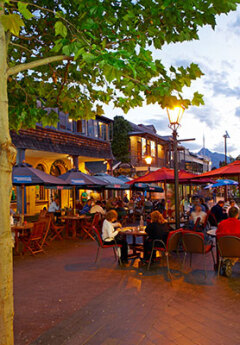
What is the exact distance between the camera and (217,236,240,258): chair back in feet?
20.4

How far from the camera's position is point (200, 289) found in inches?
222

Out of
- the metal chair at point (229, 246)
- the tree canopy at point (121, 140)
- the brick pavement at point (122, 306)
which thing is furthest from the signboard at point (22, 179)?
the tree canopy at point (121, 140)

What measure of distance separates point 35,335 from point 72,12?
4862 mm

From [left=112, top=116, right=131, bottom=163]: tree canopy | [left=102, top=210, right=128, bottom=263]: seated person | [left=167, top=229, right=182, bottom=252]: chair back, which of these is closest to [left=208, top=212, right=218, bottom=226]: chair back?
[left=167, top=229, right=182, bottom=252]: chair back

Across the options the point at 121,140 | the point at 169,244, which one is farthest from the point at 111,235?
the point at 121,140

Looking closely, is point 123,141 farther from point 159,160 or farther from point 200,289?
point 200,289

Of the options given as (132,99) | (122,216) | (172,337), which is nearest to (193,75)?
(132,99)

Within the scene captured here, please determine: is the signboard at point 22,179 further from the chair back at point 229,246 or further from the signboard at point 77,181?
the chair back at point 229,246

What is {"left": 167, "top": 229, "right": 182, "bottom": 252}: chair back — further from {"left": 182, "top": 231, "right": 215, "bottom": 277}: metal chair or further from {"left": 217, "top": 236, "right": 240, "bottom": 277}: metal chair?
{"left": 217, "top": 236, "right": 240, "bottom": 277}: metal chair

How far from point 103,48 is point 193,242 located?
4.59 metres

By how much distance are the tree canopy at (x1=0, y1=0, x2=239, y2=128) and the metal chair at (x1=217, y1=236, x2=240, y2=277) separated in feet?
10.3

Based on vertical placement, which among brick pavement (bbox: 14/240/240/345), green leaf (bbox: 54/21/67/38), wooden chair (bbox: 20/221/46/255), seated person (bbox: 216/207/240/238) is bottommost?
brick pavement (bbox: 14/240/240/345)

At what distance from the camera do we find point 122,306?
4.86 m

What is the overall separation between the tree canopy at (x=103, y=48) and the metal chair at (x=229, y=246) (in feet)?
10.3
